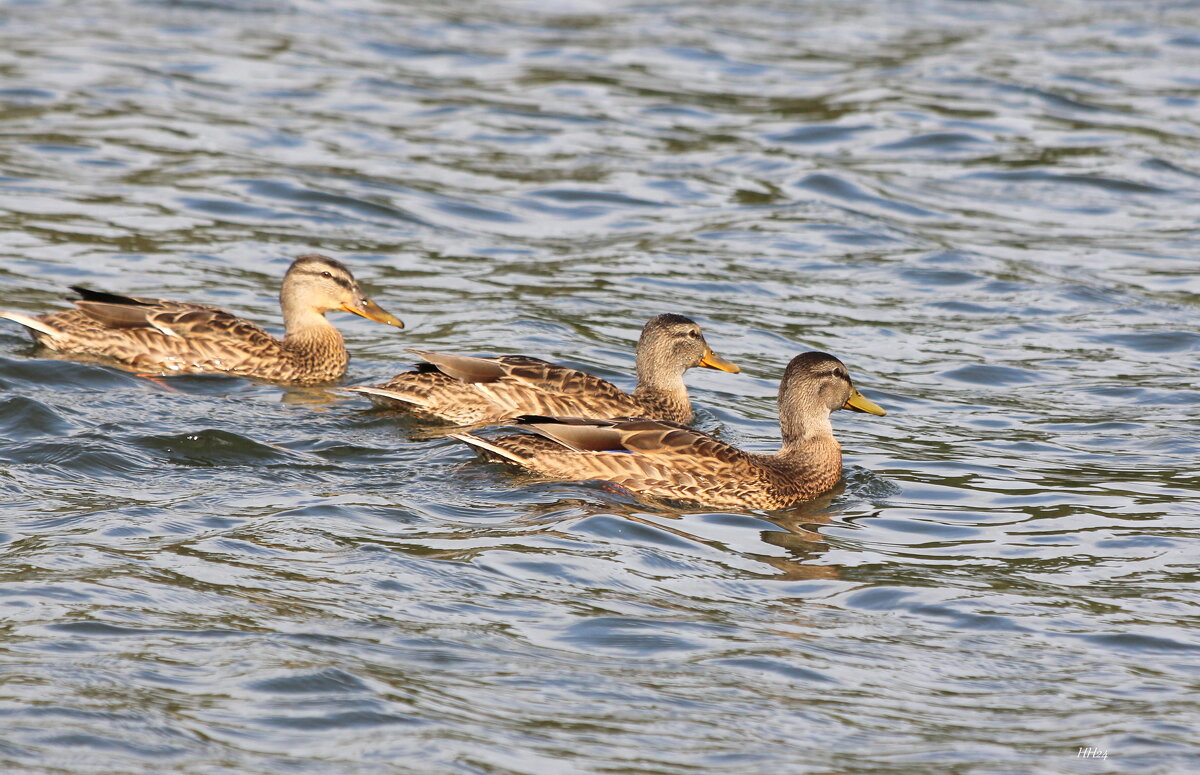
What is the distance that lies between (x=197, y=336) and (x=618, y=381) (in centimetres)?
307

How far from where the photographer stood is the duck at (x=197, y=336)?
12492 mm

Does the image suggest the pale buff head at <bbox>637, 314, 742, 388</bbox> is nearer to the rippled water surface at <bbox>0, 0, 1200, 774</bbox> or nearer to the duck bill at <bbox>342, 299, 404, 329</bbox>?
the rippled water surface at <bbox>0, 0, 1200, 774</bbox>

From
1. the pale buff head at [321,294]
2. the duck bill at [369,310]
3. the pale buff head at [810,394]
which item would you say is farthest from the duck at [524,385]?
the pale buff head at [321,294]

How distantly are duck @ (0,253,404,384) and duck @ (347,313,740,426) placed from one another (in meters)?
1.23

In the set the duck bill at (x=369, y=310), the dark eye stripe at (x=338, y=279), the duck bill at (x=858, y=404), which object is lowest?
the duck bill at (x=858, y=404)

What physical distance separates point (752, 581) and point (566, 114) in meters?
13.2

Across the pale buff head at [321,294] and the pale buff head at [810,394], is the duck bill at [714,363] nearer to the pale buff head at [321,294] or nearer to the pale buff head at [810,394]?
the pale buff head at [810,394]

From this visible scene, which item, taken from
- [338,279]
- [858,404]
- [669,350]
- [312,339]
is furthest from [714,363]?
[312,339]

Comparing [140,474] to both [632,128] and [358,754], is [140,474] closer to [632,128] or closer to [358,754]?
[358,754]

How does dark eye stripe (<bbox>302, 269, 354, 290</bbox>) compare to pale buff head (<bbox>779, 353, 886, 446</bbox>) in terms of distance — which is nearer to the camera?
pale buff head (<bbox>779, 353, 886, 446</bbox>)

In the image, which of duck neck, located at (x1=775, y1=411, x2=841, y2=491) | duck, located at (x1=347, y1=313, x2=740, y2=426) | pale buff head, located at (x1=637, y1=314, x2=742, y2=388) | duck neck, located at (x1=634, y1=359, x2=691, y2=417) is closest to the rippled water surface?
duck neck, located at (x1=775, y1=411, x2=841, y2=491)

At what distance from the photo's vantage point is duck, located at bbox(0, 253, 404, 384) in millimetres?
12492

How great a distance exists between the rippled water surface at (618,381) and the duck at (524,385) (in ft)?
1.03

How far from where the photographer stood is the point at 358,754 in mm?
6316
